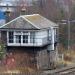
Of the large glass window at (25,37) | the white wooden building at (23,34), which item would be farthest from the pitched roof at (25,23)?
the large glass window at (25,37)

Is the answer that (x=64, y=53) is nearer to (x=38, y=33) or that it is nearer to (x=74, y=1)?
(x=38, y=33)

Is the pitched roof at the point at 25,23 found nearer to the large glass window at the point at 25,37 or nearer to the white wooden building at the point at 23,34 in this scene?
the white wooden building at the point at 23,34

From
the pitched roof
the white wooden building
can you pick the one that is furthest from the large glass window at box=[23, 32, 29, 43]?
the pitched roof

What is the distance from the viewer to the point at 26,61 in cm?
2717

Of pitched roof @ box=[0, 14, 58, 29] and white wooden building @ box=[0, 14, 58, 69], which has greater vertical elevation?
pitched roof @ box=[0, 14, 58, 29]

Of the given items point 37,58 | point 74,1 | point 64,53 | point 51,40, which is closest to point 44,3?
point 74,1

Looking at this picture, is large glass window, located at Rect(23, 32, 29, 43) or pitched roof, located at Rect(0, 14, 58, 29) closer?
large glass window, located at Rect(23, 32, 29, 43)

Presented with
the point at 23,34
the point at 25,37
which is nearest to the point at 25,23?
the point at 23,34

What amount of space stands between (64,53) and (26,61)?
7401 mm

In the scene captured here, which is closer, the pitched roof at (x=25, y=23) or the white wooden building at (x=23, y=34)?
the white wooden building at (x=23, y=34)

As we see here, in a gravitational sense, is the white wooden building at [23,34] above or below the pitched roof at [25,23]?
below

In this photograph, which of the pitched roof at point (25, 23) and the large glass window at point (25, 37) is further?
the pitched roof at point (25, 23)

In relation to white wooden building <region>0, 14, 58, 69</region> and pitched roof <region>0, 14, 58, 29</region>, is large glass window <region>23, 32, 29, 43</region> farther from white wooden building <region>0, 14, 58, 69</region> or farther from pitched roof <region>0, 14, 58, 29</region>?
pitched roof <region>0, 14, 58, 29</region>

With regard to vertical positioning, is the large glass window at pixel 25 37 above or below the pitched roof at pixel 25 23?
below
